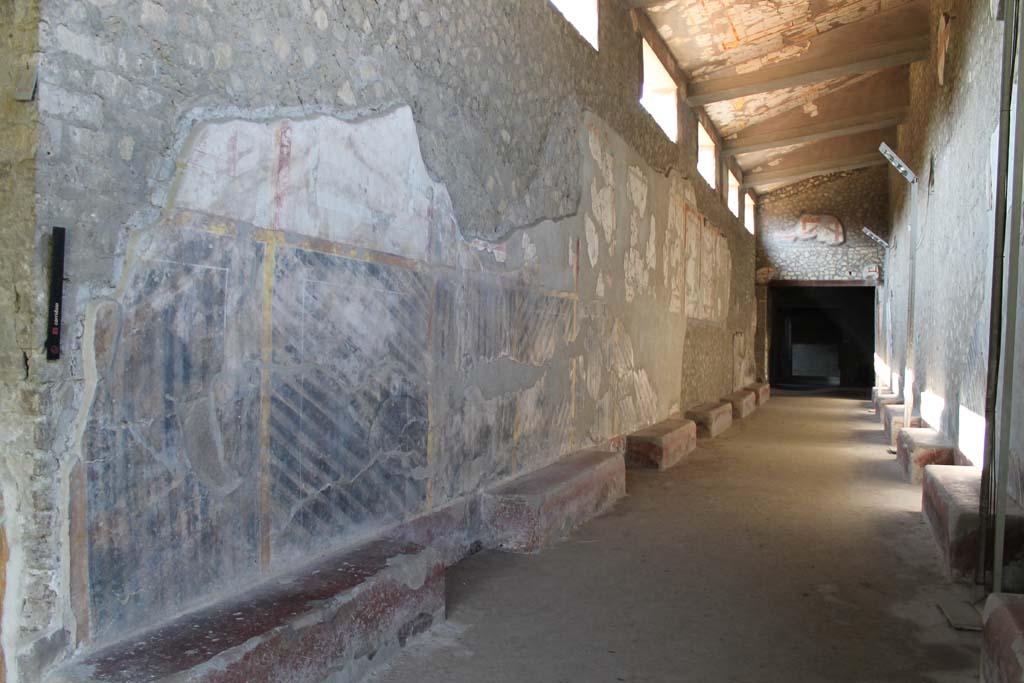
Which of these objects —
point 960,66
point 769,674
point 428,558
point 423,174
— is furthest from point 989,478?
point 960,66

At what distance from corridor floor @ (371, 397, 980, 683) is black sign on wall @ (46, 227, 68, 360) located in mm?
1435

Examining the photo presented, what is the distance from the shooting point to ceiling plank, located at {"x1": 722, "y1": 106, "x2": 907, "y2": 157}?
11.7 meters

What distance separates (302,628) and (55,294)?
1090 mm

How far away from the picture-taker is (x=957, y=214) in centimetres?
608

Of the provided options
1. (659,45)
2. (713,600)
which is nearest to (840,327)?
(659,45)

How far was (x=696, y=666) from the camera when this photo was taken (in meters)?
2.61

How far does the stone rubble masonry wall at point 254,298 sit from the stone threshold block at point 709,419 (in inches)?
182

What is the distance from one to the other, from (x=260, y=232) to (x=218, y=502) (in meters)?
0.84

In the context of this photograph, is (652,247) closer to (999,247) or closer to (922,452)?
(922,452)

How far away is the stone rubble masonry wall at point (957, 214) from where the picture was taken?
4820 mm

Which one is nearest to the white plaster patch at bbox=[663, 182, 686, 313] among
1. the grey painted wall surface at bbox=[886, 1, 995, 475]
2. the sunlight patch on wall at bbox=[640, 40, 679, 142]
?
the sunlight patch on wall at bbox=[640, 40, 679, 142]

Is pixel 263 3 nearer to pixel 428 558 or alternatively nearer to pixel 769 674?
pixel 428 558

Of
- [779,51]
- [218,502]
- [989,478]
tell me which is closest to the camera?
[218,502]

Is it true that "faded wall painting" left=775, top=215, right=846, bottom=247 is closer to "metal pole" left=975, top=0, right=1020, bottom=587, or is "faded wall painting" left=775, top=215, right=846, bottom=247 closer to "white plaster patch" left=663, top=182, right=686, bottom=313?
"white plaster patch" left=663, top=182, right=686, bottom=313
